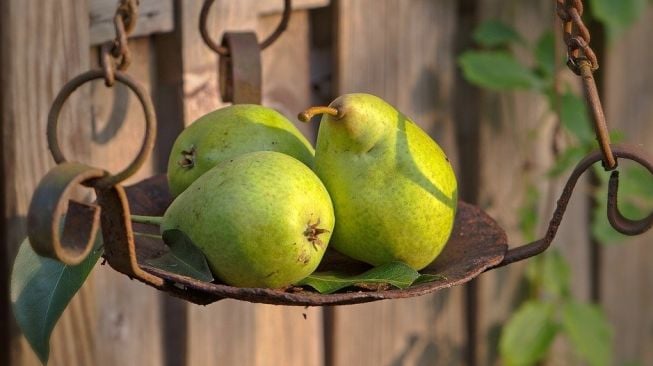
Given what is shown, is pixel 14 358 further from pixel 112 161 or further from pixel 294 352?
pixel 294 352

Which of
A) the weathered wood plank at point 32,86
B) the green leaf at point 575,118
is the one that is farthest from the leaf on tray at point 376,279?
the green leaf at point 575,118

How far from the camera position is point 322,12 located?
6.29 ft

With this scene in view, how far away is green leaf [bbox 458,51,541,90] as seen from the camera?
206cm

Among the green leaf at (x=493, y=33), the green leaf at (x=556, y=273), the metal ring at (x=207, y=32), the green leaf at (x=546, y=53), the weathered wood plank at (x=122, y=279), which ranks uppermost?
the metal ring at (x=207, y=32)

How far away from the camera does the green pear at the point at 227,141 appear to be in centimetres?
119

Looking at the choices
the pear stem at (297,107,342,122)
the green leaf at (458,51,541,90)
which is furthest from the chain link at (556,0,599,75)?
the green leaf at (458,51,541,90)

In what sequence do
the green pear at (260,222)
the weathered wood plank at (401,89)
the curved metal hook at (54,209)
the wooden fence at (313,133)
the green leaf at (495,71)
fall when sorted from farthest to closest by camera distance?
the green leaf at (495,71)
the weathered wood plank at (401,89)
the wooden fence at (313,133)
the green pear at (260,222)
the curved metal hook at (54,209)

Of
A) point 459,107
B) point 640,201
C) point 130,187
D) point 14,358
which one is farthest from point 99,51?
point 640,201

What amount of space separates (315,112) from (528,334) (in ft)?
4.54

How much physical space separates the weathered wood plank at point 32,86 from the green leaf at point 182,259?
0.46 metres

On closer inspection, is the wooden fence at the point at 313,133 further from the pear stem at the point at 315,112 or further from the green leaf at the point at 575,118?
the pear stem at the point at 315,112

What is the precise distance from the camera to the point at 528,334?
228 centimetres

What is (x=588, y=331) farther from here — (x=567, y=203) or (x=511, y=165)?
(x=567, y=203)

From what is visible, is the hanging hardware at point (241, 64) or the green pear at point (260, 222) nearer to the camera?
the green pear at point (260, 222)
